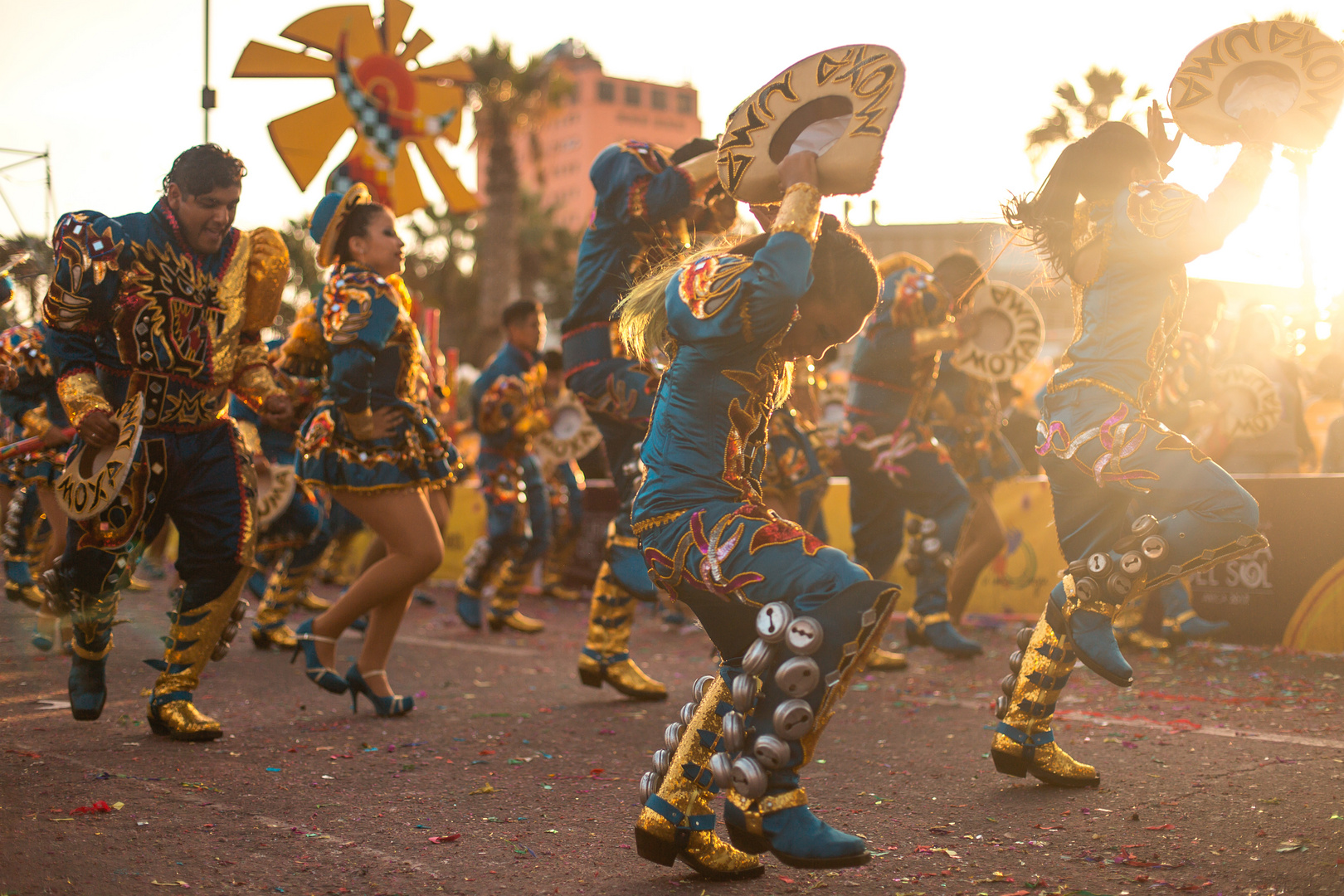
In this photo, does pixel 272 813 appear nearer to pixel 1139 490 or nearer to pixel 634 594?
pixel 634 594

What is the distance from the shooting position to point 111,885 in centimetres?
259

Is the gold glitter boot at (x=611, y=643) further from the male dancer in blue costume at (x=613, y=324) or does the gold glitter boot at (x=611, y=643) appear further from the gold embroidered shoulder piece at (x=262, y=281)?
the gold embroidered shoulder piece at (x=262, y=281)

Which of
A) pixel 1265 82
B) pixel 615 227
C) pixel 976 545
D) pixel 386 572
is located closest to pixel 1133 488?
pixel 1265 82

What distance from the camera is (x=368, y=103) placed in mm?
9883

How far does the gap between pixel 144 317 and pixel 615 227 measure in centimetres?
197

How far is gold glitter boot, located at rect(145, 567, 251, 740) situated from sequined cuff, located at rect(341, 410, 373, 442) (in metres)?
0.68

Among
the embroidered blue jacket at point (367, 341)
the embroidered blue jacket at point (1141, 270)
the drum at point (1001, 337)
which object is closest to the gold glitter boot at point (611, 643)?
the embroidered blue jacket at point (367, 341)

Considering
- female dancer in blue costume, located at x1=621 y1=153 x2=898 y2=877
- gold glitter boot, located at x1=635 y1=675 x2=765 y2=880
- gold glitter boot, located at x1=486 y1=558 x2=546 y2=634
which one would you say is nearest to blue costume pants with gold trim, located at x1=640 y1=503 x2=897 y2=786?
female dancer in blue costume, located at x1=621 y1=153 x2=898 y2=877

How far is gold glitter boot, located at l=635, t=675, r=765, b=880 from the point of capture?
2.69 m

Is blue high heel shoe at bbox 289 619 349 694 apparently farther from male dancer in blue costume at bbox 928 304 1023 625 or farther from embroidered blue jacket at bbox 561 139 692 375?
male dancer in blue costume at bbox 928 304 1023 625

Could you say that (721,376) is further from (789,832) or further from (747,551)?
(789,832)

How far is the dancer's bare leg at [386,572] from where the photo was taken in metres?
4.69

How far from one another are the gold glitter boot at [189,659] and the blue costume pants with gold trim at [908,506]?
11.9 feet

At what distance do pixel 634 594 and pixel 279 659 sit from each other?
266 centimetres
